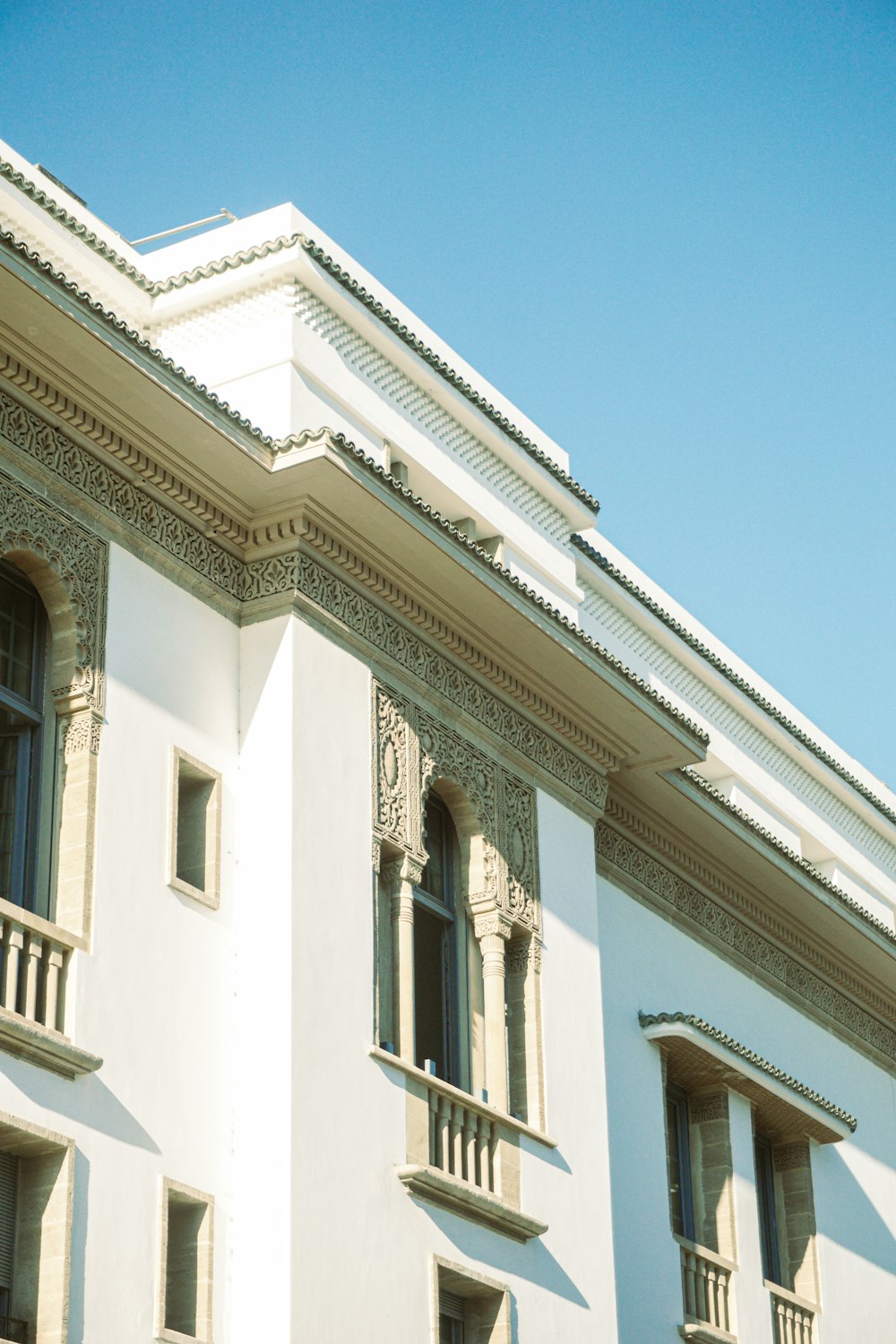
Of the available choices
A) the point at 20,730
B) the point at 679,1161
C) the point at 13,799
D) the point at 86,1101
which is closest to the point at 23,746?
the point at 20,730

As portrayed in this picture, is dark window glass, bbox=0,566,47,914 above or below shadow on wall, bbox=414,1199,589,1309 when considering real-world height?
above

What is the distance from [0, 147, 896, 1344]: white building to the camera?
436 inches

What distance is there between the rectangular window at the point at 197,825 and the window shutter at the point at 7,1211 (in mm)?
1969

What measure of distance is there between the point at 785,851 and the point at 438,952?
200 inches

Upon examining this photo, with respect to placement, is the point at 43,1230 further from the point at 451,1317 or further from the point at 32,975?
the point at 451,1317

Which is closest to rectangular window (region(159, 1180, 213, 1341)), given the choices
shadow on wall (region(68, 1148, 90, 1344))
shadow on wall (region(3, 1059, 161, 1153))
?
shadow on wall (region(3, 1059, 161, 1153))

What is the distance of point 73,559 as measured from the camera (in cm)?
1172

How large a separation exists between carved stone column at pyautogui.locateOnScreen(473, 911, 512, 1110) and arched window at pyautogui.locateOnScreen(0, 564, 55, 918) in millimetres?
3328

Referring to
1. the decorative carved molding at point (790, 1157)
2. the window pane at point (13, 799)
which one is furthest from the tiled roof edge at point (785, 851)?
the window pane at point (13, 799)

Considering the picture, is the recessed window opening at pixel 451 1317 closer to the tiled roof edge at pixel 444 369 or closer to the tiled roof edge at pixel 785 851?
the tiled roof edge at pixel 785 851

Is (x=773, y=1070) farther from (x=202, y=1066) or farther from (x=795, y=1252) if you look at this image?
(x=202, y=1066)

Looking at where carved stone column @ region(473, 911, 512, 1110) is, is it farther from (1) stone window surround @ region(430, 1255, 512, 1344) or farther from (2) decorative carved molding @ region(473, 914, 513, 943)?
(1) stone window surround @ region(430, 1255, 512, 1344)

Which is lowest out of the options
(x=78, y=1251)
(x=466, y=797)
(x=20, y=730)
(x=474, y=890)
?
(x=78, y=1251)

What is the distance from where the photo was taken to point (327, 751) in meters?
12.6
